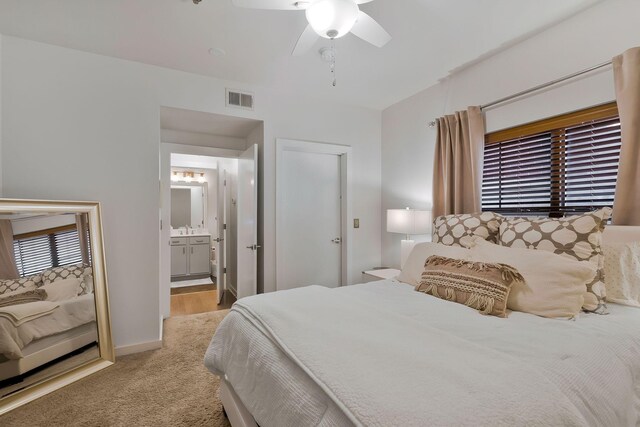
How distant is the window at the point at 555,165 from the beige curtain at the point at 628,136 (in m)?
0.16

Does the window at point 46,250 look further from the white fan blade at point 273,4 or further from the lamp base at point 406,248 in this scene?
the lamp base at point 406,248

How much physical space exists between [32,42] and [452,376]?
11.3 feet

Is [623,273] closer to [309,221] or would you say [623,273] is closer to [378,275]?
[378,275]

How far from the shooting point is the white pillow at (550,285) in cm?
148

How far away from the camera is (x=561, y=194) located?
2188 mm

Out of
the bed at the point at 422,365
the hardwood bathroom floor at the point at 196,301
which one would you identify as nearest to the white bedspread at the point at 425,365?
the bed at the point at 422,365

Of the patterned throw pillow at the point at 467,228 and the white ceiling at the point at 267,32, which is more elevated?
the white ceiling at the point at 267,32

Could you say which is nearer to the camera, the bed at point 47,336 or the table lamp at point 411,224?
the bed at point 47,336

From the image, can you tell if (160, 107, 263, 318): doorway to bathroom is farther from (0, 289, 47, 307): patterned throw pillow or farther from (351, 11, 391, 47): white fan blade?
(351, 11, 391, 47): white fan blade

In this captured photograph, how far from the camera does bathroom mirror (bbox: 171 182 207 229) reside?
588 cm

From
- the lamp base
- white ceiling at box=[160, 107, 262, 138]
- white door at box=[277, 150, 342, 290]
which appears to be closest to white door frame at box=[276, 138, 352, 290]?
white door at box=[277, 150, 342, 290]

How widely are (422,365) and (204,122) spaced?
10.2 feet

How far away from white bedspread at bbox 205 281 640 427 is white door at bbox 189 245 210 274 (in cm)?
429

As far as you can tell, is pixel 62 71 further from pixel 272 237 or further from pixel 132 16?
pixel 272 237
